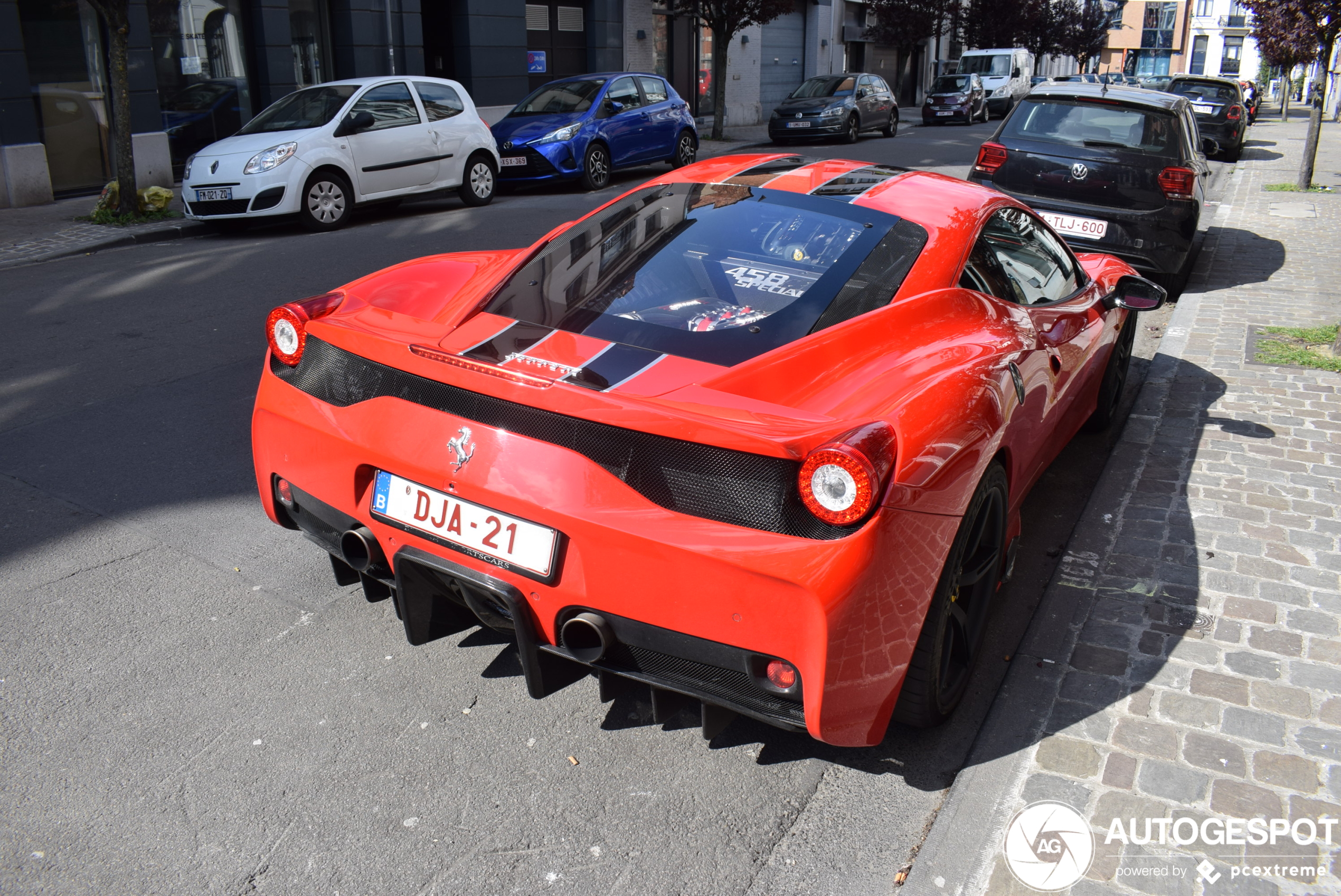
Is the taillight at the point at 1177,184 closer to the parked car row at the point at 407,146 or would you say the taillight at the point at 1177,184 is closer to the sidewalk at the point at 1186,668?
the sidewalk at the point at 1186,668

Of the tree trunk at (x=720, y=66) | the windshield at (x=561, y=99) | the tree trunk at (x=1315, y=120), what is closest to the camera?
the tree trunk at (x=1315, y=120)

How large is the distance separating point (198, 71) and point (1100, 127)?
13.1m

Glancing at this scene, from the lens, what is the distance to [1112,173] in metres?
7.93

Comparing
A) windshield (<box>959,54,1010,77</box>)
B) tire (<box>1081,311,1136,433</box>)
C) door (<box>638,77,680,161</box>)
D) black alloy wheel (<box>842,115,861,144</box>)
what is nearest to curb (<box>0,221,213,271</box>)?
door (<box>638,77,680,161</box>)

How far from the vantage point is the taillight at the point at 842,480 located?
219 centimetres

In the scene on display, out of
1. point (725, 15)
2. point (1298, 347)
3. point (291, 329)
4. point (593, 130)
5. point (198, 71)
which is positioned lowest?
point (1298, 347)

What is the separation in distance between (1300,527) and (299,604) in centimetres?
379

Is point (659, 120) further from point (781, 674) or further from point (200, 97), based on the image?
point (781, 674)

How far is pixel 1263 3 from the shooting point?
17078 mm

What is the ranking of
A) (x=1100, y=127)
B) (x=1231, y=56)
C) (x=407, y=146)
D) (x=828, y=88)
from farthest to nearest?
(x=1231, y=56) < (x=828, y=88) < (x=407, y=146) < (x=1100, y=127)

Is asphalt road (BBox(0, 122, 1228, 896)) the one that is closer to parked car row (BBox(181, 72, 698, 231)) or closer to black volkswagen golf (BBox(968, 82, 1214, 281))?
black volkswagen golf (BBox(968, 82, 1214, 281))

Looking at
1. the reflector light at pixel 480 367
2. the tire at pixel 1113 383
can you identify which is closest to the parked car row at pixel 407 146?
the tire at pixel 1113 383

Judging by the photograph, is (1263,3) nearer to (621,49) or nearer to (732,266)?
(621,49)

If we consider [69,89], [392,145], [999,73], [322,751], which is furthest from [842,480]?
[999,73]
